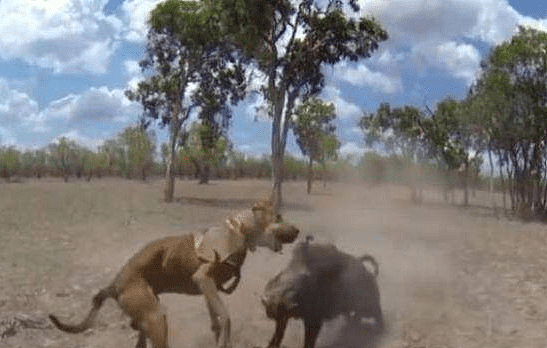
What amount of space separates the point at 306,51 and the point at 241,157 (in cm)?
7258

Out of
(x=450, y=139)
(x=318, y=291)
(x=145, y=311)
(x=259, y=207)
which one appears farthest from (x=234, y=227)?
(x=450, y=139)

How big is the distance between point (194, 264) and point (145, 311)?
613 mm

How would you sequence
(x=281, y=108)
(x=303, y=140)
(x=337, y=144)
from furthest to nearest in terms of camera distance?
(x=337, y=144) → (x=303, y=140) → (x=281, y=108)

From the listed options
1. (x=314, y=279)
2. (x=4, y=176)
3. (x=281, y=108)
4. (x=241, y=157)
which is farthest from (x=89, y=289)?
(x=241, y=157)

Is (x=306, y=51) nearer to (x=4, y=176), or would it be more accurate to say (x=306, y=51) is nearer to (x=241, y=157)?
(x=4, y=176)

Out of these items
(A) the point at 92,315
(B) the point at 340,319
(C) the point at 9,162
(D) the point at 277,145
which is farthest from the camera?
(C) the point at 9,162

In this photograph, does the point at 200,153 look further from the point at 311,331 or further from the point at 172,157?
the point at 311,331

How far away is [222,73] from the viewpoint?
3869 centimetres

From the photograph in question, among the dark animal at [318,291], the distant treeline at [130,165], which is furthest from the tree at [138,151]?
the dark animal at [318,291]

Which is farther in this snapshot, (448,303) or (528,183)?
(528,183)

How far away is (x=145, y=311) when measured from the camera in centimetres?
733

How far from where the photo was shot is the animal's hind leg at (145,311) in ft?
23.7

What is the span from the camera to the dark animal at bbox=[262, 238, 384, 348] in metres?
8.37

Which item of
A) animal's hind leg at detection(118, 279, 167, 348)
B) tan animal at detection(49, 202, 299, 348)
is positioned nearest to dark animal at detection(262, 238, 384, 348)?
tan animal at detection(49, 202, 299, 348)
